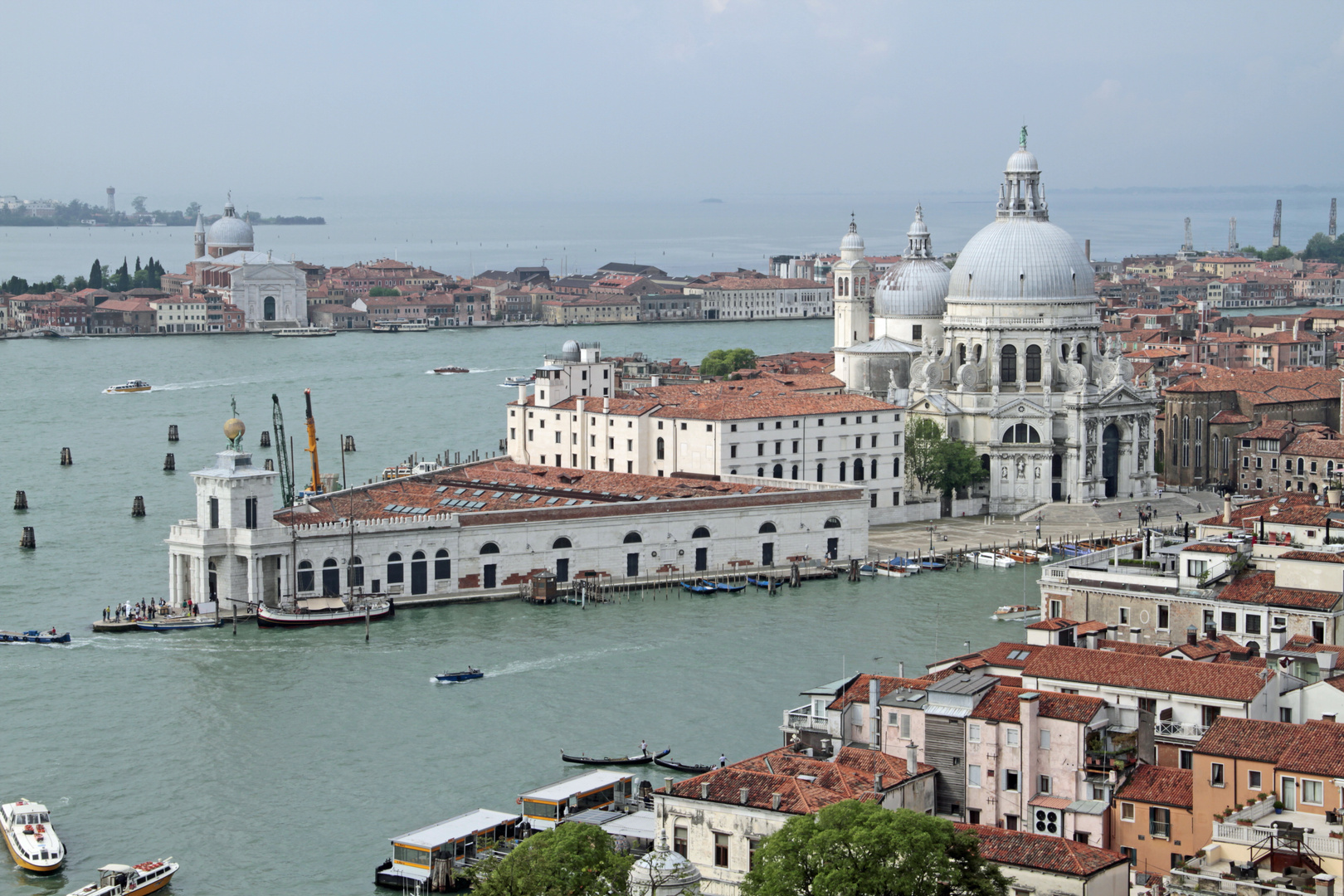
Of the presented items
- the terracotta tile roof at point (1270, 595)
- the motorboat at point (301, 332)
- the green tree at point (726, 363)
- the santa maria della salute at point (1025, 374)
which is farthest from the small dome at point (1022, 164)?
the motorboat at point (301, 332)

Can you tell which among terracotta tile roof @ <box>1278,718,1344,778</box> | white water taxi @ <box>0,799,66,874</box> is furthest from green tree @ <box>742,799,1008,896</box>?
white water taxi @ <box>0,799,66,874</box>

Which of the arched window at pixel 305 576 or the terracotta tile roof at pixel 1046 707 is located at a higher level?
the terracotta tile roof at pixel 1046 707

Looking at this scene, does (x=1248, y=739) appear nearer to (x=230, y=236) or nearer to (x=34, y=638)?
(x=34, y=638)

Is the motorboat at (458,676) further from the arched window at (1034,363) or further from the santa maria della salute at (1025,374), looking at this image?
the arched window at (1034,363)

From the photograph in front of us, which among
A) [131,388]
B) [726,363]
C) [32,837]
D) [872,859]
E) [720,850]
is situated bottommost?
[32,837]

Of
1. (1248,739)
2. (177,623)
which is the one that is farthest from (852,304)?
(1248,739)

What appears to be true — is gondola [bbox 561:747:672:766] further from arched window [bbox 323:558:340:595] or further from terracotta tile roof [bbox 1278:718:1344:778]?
arched window [bbox 323:558:340:595]
